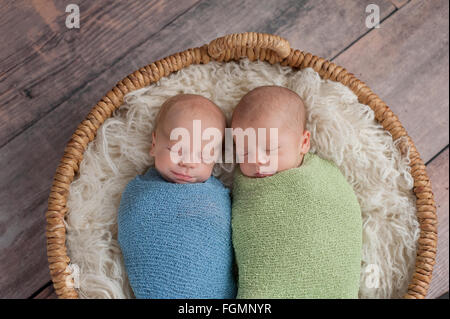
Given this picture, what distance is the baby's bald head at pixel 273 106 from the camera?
0.95 m

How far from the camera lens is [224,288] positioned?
94 centimetres

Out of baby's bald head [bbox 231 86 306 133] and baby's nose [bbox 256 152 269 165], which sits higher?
baby's bald head [bbox 231 86 306 133]

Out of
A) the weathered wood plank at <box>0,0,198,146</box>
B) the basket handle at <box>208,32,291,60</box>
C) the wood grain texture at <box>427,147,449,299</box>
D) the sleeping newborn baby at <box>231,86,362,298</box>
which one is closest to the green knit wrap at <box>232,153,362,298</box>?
the sleeping newborn baby at <box>231,86,362,298</box>

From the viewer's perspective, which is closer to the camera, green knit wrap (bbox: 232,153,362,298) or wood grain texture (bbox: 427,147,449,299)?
green knit wrap (bbox: 232,153,362,298)

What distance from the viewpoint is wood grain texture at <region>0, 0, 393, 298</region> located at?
1.16 metres

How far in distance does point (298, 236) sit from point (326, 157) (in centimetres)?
25

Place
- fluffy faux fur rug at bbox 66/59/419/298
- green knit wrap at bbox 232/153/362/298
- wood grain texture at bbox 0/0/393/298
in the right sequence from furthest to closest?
1. wood grain texture at bbox 0/0/393/298
2. fluffy faux fur rug at bbox 66/59/419/298
3. green knit wrap at bbox 232/153/362/298

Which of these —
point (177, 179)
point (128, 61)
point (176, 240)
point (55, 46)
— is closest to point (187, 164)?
point (177, 179)

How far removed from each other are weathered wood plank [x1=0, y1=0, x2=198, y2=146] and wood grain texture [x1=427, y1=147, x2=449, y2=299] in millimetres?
912

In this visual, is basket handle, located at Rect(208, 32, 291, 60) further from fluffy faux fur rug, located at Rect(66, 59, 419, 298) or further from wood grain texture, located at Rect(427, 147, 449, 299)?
wood grain texture, located at Rect(427, 147, 449, 299)

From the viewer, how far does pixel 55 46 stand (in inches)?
48.0

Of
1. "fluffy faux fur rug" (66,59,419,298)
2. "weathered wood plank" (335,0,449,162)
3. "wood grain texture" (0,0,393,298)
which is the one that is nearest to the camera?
"fluffy faux fur rug" (66,59,419,298)

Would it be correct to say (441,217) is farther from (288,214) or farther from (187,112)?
(187,112)

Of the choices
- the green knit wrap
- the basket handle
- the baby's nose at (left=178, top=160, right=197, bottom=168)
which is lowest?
the green knit wrap
